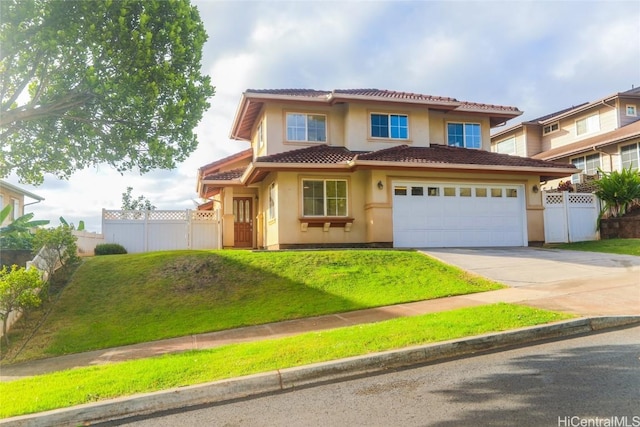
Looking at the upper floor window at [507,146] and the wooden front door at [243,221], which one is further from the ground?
the upper floor window at [507,146]

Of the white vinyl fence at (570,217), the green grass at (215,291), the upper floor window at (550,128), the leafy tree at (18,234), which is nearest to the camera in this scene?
the green grass at (215,291)

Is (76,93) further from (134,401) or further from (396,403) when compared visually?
(396,403)

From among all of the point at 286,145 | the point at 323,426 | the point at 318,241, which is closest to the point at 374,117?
the point at 286,145

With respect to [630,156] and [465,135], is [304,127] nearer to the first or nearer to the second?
[465,135]

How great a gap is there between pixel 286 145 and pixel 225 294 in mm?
8219

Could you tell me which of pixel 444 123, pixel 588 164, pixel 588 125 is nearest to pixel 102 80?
pixel 444 123

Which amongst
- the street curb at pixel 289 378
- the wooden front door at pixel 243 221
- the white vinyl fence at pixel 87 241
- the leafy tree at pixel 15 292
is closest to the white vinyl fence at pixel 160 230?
the white vinyl fence at pixel 87 241

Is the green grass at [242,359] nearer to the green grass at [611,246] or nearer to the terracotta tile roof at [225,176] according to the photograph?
the green grass at [611,246]

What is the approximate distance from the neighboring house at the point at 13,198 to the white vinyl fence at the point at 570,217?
26880 millimetres

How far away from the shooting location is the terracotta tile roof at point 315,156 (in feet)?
50.4

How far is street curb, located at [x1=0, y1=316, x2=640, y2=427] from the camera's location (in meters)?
4.52

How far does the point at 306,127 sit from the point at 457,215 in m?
6.78

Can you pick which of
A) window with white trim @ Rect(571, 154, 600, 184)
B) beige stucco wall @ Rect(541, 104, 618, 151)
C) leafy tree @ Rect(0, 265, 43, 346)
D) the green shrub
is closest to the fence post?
the green shrub

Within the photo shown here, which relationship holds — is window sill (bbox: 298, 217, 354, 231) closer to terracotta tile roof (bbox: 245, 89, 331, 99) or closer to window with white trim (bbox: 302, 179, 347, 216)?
window with white trim (bbox: 302, 179, 347, 216)
